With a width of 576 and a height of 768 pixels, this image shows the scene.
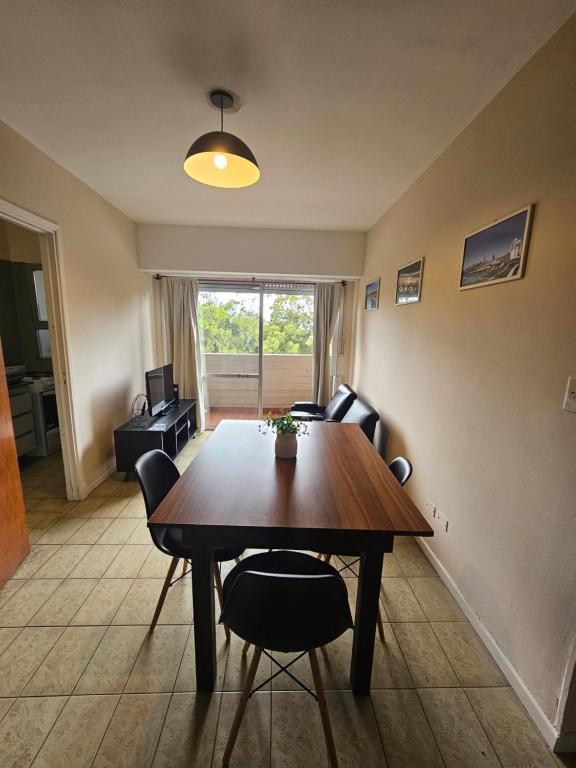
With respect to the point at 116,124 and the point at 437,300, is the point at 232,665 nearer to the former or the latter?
the point at 437,300

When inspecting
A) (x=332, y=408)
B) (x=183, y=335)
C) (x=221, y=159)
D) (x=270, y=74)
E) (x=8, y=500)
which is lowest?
(x=8, y=500)

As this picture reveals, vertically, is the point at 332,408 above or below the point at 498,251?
below

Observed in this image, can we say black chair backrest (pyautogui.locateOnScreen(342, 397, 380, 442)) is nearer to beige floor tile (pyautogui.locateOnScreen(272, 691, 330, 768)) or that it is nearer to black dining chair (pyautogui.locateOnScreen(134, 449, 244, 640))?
black dining chair (pyautogui.locateOnScreen(134, 449, 244, 640))

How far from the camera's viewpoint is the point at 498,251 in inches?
58.4

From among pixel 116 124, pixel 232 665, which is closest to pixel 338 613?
pixel 232 665

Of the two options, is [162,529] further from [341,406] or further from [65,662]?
[341,406]

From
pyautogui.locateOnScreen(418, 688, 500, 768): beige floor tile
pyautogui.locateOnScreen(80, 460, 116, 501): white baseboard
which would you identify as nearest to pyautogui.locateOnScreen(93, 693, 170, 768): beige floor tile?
pyautogui.locateOnScreen(418, 688, 500, 768): beige floor tile

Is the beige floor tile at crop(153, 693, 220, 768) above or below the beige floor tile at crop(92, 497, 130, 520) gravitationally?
below

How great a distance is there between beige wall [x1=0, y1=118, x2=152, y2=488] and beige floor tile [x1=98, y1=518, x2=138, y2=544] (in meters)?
0.64

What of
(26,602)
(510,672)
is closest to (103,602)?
(26,602)

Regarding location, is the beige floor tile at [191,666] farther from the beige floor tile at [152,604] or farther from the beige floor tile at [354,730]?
the beige floor tile at [354,730]

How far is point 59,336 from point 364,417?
2.66 meters

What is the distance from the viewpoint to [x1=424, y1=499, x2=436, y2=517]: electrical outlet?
2066 millimetres

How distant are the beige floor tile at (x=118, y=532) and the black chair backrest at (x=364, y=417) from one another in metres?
1.94
